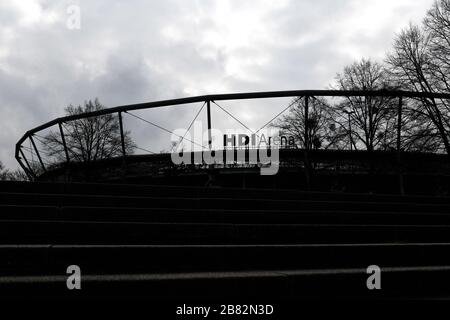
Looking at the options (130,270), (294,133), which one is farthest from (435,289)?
(294,133)

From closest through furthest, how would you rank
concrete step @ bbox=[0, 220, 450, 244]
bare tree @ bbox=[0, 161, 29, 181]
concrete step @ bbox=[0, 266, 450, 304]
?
concrete step @ bbox=[0, 266, 450, 304] < concrete step @ bbox=[0, 220, 450, 244] < bare tree @ bbox=[0, 161, 29, 181]

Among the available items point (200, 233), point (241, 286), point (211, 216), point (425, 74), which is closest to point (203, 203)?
point (211, 216)

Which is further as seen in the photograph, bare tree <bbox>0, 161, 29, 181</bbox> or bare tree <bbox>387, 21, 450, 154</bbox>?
bare tree <bbox>0, 161, 29, 181</bbox>

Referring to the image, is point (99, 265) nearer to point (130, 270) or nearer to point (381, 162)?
point (130, 270)

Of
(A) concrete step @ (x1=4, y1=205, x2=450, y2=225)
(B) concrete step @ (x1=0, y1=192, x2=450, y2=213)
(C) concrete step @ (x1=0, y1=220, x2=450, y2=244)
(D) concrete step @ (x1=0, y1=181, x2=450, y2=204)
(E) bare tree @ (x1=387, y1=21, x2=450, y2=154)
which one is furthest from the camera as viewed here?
(E) bare tree @ (x1=387, y1=21, x2=450, y2=154)

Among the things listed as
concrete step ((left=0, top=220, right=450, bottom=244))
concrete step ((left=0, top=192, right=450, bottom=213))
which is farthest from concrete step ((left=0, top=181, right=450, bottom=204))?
concrete step ((left=0, top=220, right=450, bottom=244))

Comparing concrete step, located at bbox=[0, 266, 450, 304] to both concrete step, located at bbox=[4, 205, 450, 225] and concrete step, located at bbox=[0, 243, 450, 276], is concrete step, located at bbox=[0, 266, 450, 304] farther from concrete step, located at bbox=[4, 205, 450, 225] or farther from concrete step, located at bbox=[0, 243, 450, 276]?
concrete step, located at bbox=[4, 205, 450, 225]

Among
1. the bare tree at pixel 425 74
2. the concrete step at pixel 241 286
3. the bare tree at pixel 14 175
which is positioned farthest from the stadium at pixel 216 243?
the bare tree at pixel 14 175

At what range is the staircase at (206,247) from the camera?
3750 mm

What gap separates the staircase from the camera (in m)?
3.75

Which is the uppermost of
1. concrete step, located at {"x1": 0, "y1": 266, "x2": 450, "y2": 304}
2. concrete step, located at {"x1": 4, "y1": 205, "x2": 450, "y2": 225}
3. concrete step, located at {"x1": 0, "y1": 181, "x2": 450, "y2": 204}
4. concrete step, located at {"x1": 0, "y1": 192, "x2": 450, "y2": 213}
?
concrete step, located at {"x1": 0, "y1": 181, "x2": 450, "y2": 204}

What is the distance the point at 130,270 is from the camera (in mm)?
4117

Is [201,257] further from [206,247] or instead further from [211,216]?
[211,216]

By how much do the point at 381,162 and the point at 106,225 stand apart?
35.8ft
